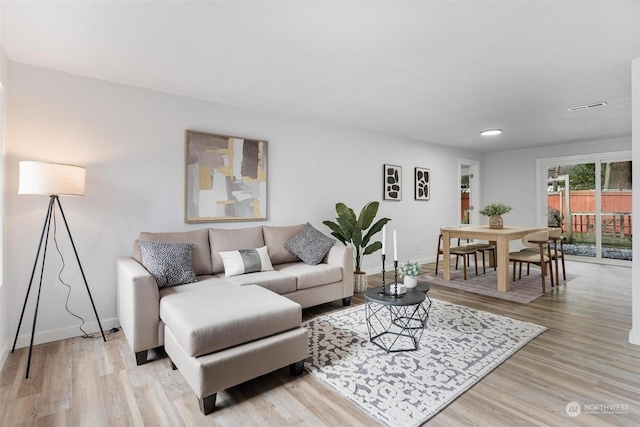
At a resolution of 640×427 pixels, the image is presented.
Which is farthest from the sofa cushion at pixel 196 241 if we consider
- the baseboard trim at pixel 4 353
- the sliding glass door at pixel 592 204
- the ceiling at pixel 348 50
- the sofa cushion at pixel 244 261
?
the sliding glass door at pixel 592 204

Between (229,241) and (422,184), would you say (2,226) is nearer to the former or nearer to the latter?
(229,241)

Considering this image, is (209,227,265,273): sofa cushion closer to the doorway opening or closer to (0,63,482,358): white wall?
(0,63,482,358): white wall

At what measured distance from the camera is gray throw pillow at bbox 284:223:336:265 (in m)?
3.75

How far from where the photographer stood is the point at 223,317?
78.5 inches

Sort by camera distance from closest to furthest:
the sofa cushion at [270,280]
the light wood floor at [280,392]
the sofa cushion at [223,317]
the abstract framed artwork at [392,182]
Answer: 1. the light wood floor at [280,392]
2. the sofa cushion at [223,317]
3. the sofa cushion at [270,280]
4. the abstract framed artwork at [392,182]

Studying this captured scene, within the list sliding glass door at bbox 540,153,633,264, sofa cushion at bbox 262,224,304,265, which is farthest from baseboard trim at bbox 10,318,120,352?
sliding glass door at bbox 540,153,633,264

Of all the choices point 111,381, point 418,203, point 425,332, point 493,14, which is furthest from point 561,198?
point 111,381

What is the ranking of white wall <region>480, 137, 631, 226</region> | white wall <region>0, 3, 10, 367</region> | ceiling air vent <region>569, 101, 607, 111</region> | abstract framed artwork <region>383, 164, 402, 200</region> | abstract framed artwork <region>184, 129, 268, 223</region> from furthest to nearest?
white wall <region>480, 137, 631, 226</region>
abstract framed artwork <region>383, 164, 402, 200</region>
ceiling air vent <region>569, 101, 607, 111</region>
abstract framed artwork <region>184, 129, 268, 223</region>
white wall <region>0, 3, 10, 367</region>

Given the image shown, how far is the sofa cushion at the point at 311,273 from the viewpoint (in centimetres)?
334

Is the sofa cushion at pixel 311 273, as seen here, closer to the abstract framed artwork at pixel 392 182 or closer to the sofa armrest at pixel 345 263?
the sofa armrest at pixel 345 263

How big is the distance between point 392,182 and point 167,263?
3.99 m

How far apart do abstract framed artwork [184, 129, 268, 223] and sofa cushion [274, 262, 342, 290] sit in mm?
864

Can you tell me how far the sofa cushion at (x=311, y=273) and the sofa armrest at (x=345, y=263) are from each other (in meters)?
0.06

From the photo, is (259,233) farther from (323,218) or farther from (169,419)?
(169,419)
